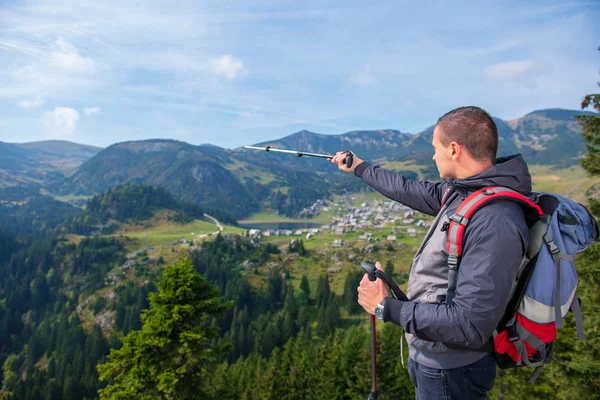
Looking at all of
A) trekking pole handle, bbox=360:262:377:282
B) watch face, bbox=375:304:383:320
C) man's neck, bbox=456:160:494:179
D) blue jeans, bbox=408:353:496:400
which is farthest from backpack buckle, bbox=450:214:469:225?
blue jeans, bbox=408:353:496:400

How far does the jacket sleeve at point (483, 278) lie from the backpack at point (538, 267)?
99mm

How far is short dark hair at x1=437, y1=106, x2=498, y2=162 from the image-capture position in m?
3.05

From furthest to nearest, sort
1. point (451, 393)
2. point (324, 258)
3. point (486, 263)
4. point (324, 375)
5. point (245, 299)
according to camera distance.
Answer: point (324, 258), point (245, 299), point (324, 375), point (451, 393), point (486, 263)

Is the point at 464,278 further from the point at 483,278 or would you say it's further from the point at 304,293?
the point at 304,293

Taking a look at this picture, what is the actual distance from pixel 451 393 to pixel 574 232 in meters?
1.70

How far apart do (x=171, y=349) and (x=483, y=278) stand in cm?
1251

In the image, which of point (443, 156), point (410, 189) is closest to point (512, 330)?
point (443, 156)

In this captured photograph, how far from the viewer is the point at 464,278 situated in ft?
8.73

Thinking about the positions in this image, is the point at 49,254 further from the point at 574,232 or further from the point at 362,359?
the point at 574,232

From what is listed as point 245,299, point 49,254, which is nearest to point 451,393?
point 245,299

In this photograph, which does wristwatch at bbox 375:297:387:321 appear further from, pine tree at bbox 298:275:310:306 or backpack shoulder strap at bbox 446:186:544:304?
pine tree at bbox 298:275:310:306

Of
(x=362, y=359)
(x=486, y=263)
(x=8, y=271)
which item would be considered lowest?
(x=8, y=271)

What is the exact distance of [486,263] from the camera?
256 cm

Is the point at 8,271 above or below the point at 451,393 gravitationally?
below
